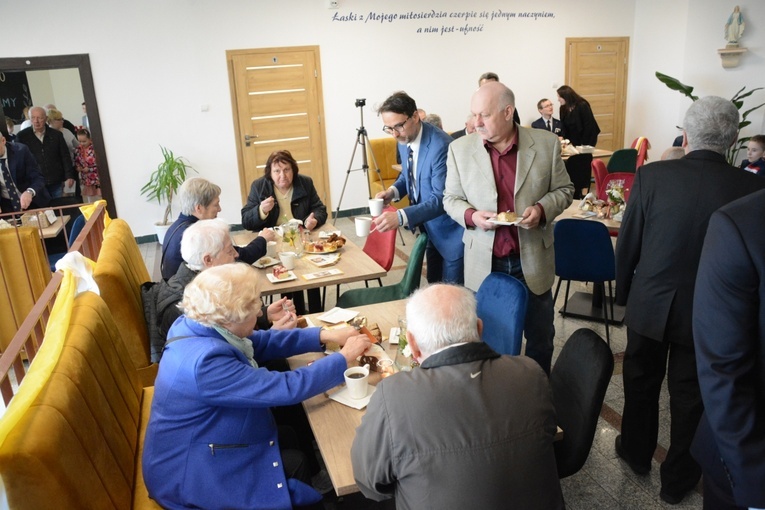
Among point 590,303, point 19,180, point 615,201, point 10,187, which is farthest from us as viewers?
point 19,180

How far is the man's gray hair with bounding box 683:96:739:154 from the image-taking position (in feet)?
6.82

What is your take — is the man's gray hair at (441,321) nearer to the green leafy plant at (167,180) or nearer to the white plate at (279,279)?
the white plate at (279,279)

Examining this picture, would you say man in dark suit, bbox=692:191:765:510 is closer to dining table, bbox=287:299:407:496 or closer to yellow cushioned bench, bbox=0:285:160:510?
dining table, bbox=287:299:407:496

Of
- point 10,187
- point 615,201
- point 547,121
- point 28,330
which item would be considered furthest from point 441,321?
point 547,121

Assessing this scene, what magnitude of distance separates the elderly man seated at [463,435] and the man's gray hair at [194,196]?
6.97 ft

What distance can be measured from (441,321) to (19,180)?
5681 mm

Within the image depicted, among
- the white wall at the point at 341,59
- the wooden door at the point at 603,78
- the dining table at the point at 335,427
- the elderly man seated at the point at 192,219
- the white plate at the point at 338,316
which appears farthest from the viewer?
the wooden door at the point at 603,78

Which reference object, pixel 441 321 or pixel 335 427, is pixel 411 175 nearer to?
pixel 335 427

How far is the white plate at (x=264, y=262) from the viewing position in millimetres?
3488

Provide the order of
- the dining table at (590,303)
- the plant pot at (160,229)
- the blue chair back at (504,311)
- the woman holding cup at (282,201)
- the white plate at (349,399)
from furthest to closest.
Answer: the plant pot at (160,229) < the dining table at (590,303) < the woman holding cup at (282,201) < the blue chair back at (504,311) < the white plate at (349,399)

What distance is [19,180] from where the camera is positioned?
A: 567 centimetres

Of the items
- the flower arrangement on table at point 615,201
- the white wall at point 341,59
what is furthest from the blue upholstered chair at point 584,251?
the white wall at point 341,59

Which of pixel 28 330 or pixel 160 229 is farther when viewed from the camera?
pixel 160 229

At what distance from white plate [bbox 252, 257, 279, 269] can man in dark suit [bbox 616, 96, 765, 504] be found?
2.01 m
